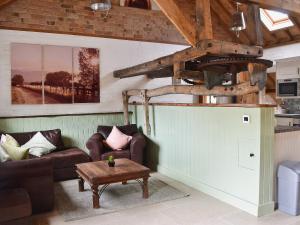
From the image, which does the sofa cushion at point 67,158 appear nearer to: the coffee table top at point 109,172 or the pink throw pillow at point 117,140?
the pink throw pillow at point 117,140

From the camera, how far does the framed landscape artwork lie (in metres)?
5.27

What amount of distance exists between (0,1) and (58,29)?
3.30ft

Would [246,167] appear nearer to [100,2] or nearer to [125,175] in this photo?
[125,175]

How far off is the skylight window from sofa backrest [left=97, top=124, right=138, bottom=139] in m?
4.47

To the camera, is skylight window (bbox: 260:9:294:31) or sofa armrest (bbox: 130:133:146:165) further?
skylight window (bbox: 260:9:294:31)

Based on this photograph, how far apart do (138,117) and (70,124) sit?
148 centimetres

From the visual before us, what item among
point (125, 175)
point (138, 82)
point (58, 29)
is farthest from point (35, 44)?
point (125, 175)

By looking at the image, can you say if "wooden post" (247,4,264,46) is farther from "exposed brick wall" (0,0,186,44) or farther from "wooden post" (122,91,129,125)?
"wooden post" (122,91,129,125)

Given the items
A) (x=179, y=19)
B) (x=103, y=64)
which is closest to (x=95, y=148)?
(x=103, y=64)

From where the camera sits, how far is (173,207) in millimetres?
3561

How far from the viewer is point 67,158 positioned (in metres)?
4.77

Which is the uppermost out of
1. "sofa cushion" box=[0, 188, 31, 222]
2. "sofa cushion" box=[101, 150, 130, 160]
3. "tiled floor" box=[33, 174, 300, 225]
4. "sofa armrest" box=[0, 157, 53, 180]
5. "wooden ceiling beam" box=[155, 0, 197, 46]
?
"wooden ceiling beam" box=[155, 0, 197, 46]

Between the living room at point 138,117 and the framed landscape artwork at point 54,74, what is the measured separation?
2cm

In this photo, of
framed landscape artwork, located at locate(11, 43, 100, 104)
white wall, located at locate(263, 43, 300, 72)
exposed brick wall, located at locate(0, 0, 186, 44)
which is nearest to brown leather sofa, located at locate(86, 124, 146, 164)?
framed landscape artwork, located at locate(11, 43, 100, 104)
